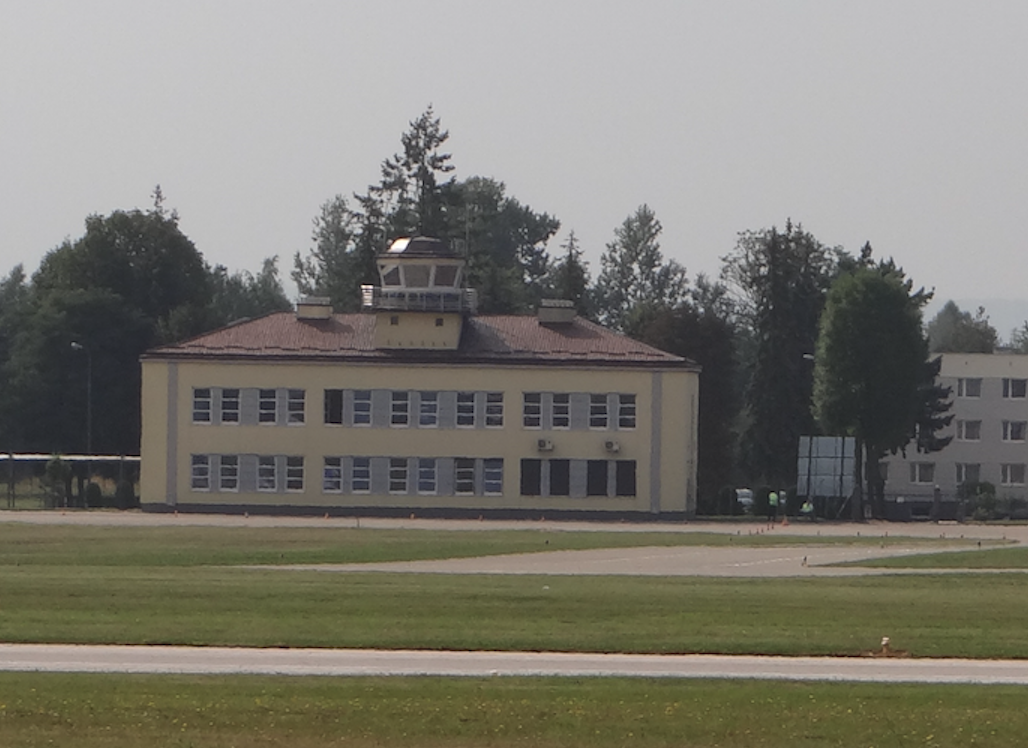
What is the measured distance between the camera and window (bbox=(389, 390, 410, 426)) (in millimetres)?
82625

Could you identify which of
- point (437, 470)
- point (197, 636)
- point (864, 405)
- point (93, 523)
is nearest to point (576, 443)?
point (437, 470)

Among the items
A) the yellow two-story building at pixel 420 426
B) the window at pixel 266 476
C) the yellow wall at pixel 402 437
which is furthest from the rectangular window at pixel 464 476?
the window at pixel 266 476

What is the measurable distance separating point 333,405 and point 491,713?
6492 cm

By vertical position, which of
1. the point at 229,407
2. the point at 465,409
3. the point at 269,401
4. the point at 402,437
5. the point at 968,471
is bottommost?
the point at 968,471

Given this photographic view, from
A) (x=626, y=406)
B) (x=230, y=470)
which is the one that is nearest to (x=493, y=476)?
(x=626, y=406)

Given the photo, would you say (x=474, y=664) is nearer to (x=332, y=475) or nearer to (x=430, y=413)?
(x=430, y=413)

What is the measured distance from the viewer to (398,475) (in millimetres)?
82750

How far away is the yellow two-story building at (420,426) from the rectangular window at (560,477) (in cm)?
6

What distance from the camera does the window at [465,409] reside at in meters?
82.3

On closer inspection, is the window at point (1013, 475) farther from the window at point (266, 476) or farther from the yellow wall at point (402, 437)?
the window at point (266, 476)

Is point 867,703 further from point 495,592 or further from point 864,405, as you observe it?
point 864,405

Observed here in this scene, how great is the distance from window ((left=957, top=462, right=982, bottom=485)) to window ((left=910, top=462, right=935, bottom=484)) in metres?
1.56

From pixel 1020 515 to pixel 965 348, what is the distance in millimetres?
77262

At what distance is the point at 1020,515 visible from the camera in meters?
92.9
